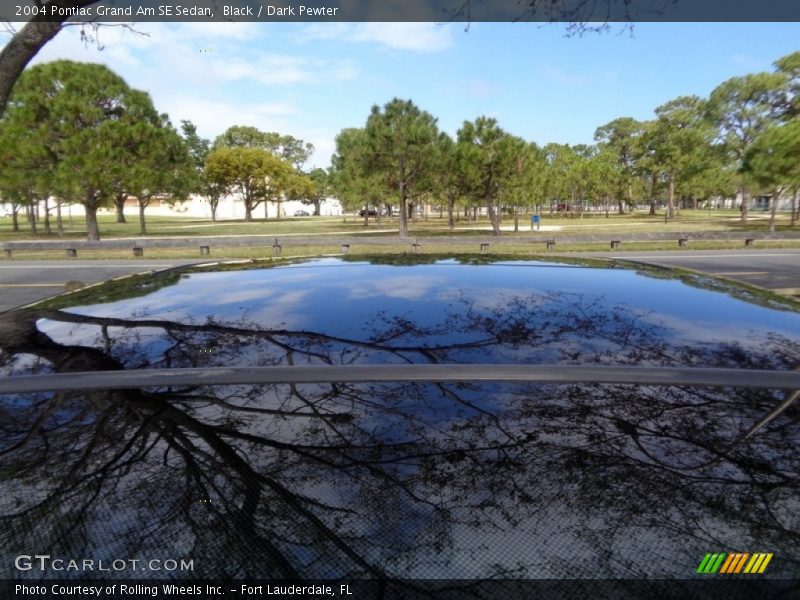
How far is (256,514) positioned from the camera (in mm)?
1117

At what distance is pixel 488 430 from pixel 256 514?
1.92 ft

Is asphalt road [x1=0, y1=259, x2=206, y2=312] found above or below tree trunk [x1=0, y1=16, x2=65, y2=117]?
below

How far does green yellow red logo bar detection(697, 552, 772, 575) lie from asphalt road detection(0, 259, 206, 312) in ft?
36.7

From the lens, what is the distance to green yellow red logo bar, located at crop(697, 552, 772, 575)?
102 centimetres

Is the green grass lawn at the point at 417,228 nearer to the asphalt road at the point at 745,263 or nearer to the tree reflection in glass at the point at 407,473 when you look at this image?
the asphalt road at the point at 745,263

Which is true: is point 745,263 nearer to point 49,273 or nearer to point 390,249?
point 390,249

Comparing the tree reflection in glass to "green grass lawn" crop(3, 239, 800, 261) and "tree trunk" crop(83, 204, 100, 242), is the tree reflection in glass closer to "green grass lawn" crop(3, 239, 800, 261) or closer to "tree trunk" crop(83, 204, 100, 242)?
"green grass lawn" crop(3, 239, 800, 261)

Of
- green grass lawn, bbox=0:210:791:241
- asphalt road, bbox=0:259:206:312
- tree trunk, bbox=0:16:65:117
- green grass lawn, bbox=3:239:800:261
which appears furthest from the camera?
green grass lawn, bbox=0:210:791:241

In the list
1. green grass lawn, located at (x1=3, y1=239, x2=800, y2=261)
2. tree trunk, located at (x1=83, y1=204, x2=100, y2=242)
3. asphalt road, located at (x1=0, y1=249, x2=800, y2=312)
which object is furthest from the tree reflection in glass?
tree trunk, located at (x1=83, y1=204, x2=100, y2=242)

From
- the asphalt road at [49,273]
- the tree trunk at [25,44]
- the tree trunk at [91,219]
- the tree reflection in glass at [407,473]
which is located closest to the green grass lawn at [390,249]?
the asphalt road at [49,273]

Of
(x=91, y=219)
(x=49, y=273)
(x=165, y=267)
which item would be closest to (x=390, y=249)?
(x=165, y=267)

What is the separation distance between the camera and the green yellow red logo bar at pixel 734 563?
3.34ft

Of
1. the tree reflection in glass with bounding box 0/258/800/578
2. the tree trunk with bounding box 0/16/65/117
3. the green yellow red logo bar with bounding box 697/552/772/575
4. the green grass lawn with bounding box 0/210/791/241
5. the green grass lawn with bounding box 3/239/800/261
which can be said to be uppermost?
the tree trunk with bounding box 0/16/65/117

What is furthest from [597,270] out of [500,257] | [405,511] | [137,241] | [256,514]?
[137,241]
